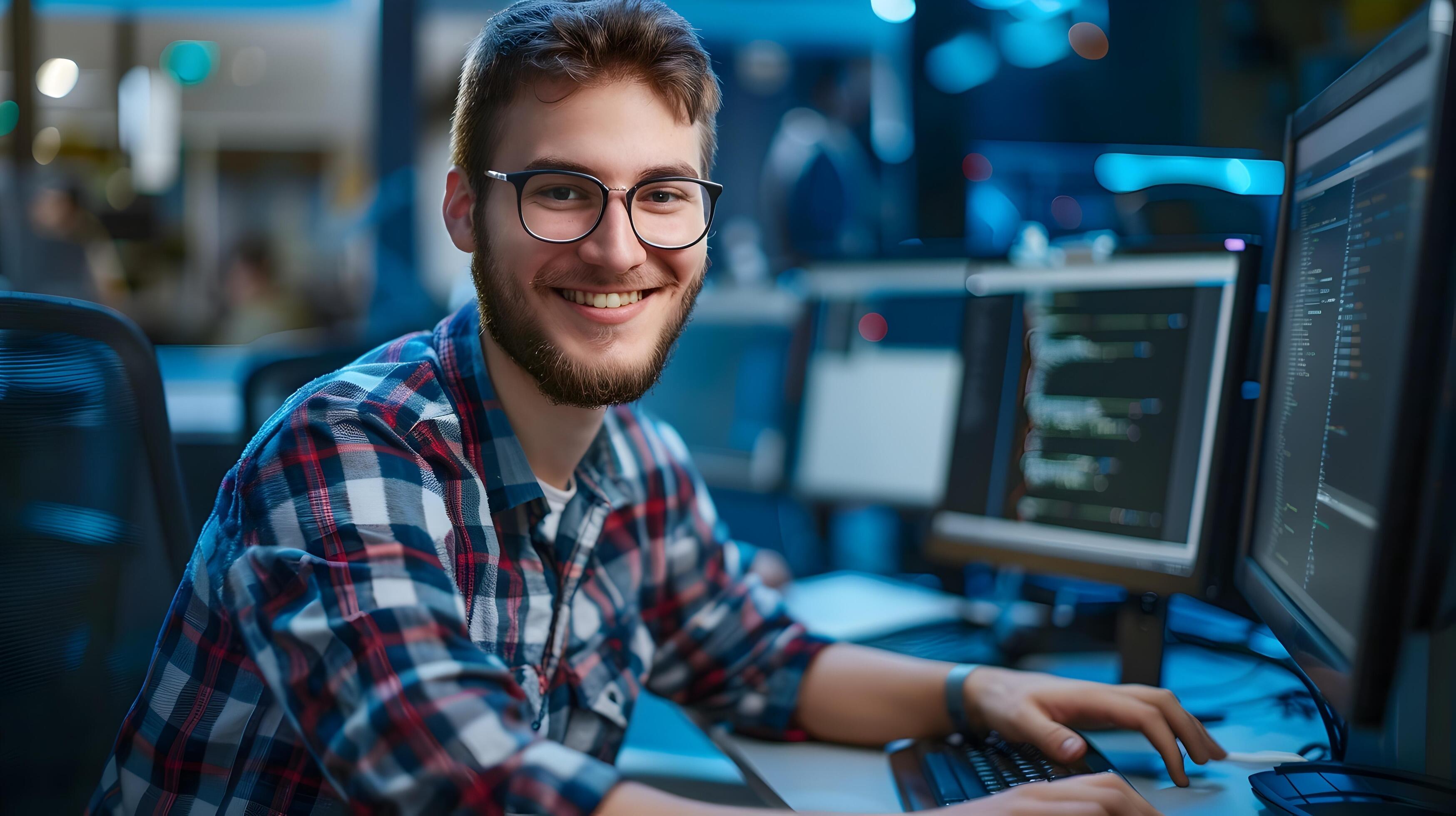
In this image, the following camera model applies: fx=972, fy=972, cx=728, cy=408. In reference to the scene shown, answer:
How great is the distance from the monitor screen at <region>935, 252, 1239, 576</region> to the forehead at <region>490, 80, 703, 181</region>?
0.58 m

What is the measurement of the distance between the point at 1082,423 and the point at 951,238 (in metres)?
1.67

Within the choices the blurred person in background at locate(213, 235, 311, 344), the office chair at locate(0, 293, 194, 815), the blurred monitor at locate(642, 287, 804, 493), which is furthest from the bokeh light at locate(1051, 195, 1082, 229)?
the blurred person in background at locate(213, 235, 311, 344)

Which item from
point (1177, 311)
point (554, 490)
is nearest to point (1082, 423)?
point (1177, 311)

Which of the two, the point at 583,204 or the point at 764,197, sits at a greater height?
the point at 764,197

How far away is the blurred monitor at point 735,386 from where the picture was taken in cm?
190

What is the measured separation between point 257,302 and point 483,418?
344cm

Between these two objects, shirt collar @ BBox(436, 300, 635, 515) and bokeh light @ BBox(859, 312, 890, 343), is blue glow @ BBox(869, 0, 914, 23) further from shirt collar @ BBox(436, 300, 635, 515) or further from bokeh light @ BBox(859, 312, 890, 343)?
shirt collar @ BBox(436, 300, 635, 515)

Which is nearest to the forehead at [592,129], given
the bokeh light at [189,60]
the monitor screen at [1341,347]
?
the monitor screen at [1341,347]

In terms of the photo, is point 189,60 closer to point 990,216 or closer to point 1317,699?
point 990,216

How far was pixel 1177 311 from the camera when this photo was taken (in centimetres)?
107

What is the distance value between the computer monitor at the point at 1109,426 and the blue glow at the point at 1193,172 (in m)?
0.50

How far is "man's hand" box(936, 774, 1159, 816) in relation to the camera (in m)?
0.66

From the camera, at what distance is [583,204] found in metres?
0.86

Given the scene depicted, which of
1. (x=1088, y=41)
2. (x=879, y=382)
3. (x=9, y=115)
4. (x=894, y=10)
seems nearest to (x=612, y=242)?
(x=879, y=382)
